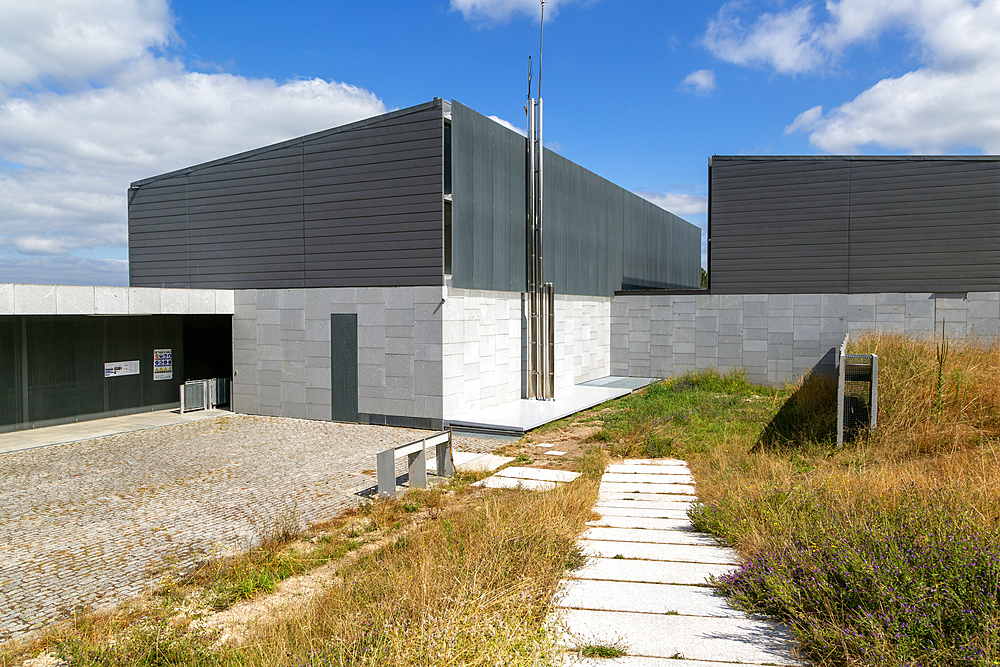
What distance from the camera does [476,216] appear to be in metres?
14.6

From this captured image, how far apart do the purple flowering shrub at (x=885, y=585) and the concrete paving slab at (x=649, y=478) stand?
3.85 metres

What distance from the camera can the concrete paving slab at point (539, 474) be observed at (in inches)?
357

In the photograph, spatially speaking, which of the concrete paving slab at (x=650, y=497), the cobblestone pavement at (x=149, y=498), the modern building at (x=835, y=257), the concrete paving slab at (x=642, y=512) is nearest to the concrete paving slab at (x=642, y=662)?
the concrete paving slab at (x=642, y=512)

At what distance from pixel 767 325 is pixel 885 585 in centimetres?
1726

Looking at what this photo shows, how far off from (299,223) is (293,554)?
1061 cm

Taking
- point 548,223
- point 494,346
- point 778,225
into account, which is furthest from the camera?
point 778,225

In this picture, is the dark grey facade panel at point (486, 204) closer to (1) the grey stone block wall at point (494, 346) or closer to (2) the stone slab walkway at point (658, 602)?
(1) the grey stone block wall at point (494, 346)

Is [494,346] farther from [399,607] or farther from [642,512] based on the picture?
[399,607]

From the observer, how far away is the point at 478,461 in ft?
34.9

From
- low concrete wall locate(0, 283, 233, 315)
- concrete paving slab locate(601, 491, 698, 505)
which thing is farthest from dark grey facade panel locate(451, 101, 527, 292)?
concrete paving slab locate(601, 491, 698, 505)

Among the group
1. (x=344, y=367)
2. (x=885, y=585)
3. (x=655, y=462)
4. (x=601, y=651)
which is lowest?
(x=655, y=462)

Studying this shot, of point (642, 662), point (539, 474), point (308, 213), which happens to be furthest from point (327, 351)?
point (642, 662)

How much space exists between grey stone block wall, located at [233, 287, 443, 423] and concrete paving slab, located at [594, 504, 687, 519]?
7078 mm

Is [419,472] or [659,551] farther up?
[659,551]
